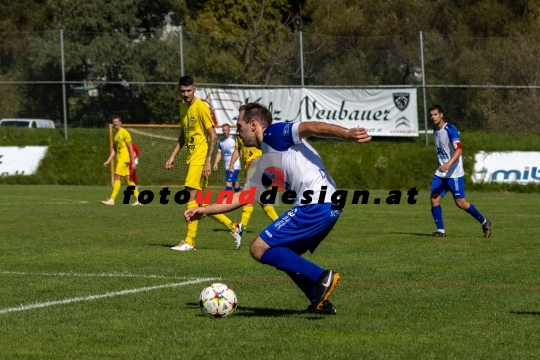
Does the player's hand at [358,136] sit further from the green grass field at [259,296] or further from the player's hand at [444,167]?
the player's hand at [444,167]

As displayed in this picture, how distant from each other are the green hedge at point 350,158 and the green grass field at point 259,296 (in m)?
14.7

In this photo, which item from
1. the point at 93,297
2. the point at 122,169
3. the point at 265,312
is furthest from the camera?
the point at 122,169

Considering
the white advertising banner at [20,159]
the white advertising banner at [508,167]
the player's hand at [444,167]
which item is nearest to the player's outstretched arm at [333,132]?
the player's hand at [444,167]

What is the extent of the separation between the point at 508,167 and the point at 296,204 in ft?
79.9

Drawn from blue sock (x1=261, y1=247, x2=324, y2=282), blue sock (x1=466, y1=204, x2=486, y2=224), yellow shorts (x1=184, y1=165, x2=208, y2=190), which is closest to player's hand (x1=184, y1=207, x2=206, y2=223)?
blue sock (x1=261, y1=247, x2=324, y2=282)

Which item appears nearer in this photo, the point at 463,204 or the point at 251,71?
the point at 463,204

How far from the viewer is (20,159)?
35.1 m

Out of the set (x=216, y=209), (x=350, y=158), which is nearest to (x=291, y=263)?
(x=216, y=209)

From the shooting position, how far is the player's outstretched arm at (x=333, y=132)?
7.13 metres

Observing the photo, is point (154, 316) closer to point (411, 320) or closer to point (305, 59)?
point (411, 320)

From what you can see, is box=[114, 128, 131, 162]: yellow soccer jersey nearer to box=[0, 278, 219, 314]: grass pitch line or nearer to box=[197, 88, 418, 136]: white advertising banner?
box=[197, 88, 418, 136]: white advertising banner

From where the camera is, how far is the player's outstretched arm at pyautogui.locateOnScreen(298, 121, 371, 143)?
7133 millimetres

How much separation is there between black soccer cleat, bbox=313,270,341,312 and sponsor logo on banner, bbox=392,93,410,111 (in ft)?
82.2

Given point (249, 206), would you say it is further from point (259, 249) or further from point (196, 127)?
point (259, 249)
